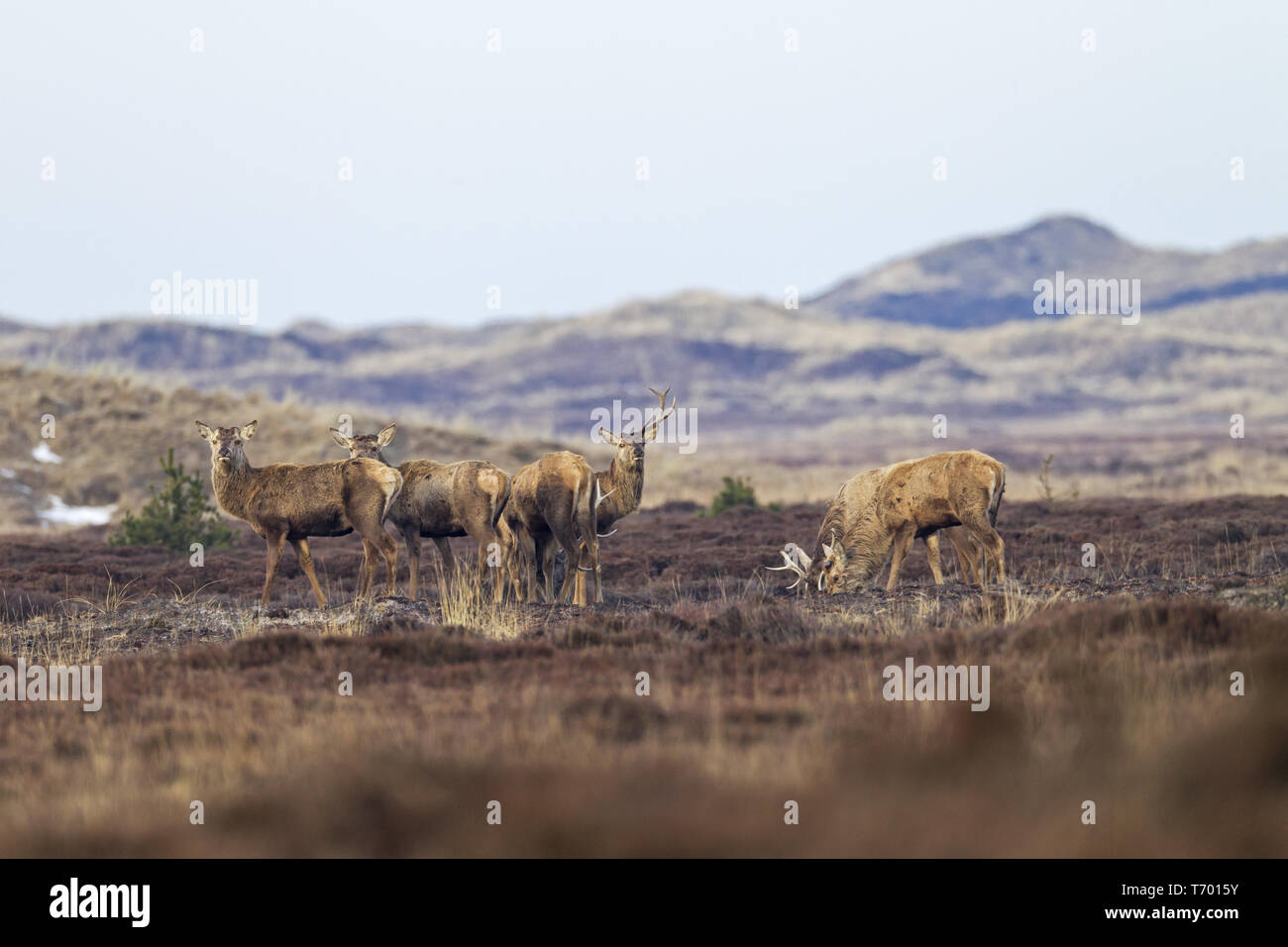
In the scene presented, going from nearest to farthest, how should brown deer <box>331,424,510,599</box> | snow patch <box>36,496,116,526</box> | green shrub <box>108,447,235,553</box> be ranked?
1. brown deer <box>331,424,510,599</box>
2. green shrub <box>108,447,235,553</box>
3. snow patch <box>36,496,116,526</box>

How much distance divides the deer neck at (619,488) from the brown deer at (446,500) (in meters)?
1.16

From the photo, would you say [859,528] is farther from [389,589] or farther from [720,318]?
[720,318]

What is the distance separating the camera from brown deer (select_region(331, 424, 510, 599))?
53.6ft

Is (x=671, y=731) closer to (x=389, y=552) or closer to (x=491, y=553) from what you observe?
(x=491, y=553)

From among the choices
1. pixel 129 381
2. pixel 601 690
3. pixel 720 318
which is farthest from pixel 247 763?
pixel 720 318

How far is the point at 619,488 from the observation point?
16328 millimetres

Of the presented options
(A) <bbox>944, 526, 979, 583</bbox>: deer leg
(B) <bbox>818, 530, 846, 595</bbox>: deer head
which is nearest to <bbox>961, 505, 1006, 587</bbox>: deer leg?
(A) <bbox>944, 526, 979, 583</bbox>: deer leg

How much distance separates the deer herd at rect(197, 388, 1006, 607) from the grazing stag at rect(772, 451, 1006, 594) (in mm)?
16

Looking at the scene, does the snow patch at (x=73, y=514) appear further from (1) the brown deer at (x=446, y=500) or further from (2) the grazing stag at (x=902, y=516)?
(2) the grazing stag at (x=902, y=516)
